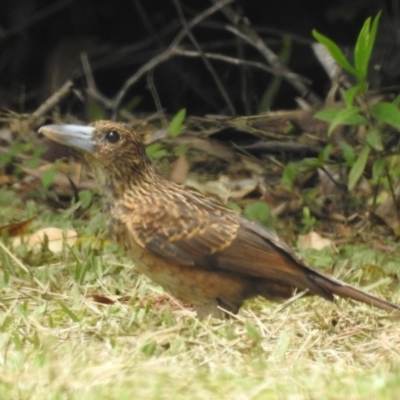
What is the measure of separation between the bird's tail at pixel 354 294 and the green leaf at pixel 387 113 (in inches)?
51.3

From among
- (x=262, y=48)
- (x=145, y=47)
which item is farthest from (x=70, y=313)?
(x=145, y=47)

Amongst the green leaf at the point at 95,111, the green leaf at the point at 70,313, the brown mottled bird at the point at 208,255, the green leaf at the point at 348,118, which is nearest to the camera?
the green leaf at the point at 70,313

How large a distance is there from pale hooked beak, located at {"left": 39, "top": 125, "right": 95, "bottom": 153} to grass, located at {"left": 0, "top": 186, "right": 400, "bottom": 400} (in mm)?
613

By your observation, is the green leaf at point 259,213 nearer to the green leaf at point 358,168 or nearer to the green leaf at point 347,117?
the green leaf at point 358,168

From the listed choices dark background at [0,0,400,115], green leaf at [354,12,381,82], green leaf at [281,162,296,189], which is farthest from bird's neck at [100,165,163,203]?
dark background at [0,0,400,115]

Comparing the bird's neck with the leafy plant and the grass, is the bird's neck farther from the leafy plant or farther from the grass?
the leafy plant

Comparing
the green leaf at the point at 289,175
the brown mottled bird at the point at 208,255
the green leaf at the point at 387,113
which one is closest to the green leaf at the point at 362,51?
the green leaf at the point at 387,113

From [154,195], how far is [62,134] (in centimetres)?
47

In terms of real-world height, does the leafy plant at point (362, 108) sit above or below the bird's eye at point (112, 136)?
below

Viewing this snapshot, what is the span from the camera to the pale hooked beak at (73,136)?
570cm

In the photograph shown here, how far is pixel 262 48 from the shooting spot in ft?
27.6

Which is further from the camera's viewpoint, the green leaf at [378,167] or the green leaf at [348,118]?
the green leaf at [378,167]

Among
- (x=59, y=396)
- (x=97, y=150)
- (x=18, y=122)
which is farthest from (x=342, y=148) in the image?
(x=59, y=396)

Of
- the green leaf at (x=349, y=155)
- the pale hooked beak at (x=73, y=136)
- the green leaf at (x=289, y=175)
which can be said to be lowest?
the green leaf at (x=289, y=175)
